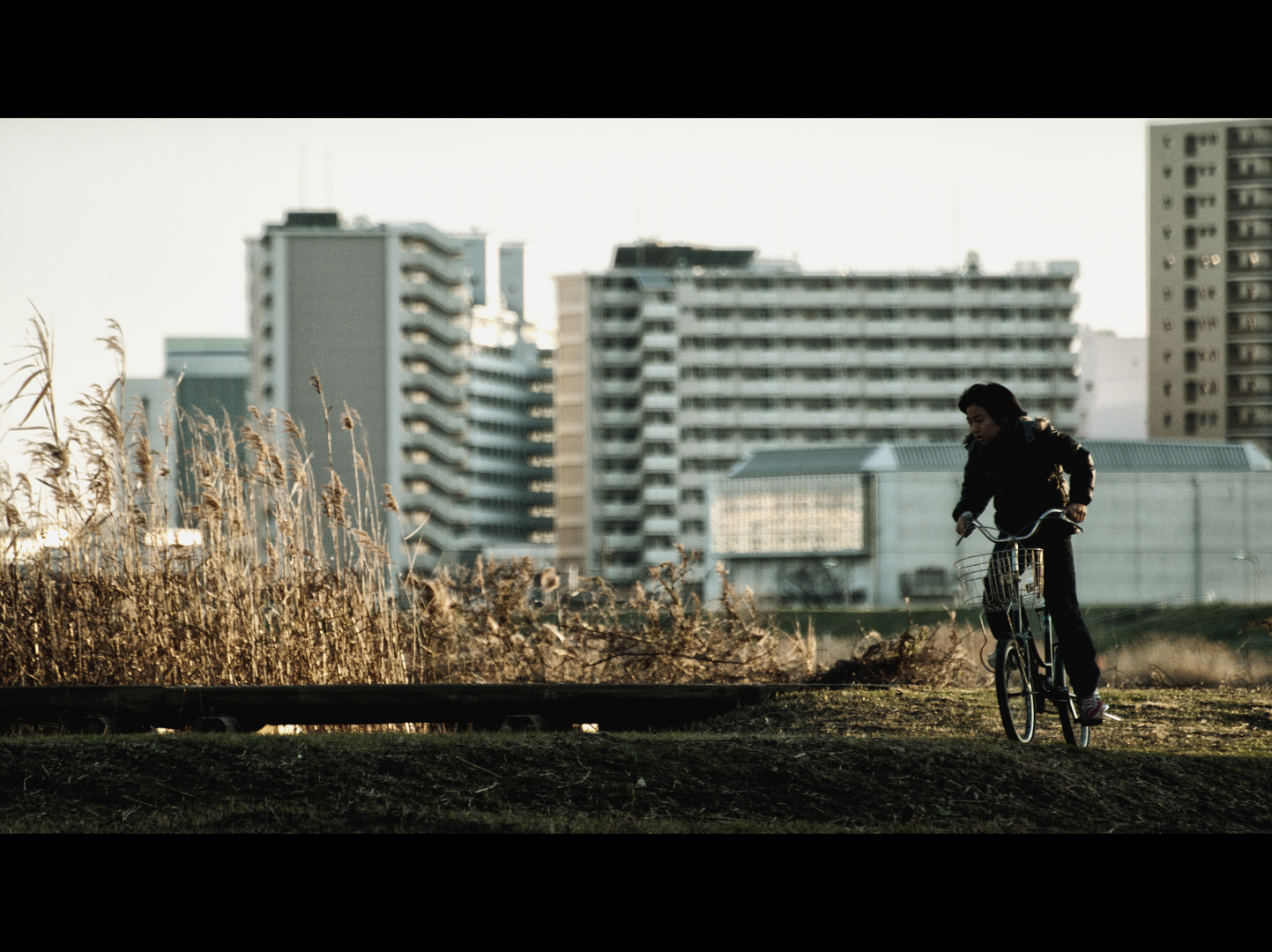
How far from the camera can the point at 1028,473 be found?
7.38 m

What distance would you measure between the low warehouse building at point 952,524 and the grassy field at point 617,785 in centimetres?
7237

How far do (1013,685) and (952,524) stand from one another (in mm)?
74759

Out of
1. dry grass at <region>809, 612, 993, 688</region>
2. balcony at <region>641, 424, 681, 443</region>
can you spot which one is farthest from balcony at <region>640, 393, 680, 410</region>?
dry grass at <region>809, 612, 993, 688</region>

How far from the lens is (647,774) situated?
22.3 ft

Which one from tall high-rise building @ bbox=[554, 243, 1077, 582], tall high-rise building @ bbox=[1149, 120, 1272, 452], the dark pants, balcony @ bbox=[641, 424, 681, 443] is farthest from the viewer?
tall high-rise building @ bbox=[1149, 120, 1272, 452]

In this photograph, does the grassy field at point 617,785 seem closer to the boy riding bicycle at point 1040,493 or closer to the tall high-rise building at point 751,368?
the boy riding bicycle at point 1040,493

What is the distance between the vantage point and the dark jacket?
7.30 meters

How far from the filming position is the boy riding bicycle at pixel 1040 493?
287 inches

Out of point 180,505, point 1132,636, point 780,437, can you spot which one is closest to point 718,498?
point 780,437

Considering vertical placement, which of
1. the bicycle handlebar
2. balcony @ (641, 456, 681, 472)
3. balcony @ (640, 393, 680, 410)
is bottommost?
the bicycle handlebar

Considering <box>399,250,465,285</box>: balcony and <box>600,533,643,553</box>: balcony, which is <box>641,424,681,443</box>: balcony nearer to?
<box>600,533,643,553</box>: balcony

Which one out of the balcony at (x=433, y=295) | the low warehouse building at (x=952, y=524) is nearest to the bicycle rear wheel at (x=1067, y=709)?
the low warehouse building at (x=952, y=524)

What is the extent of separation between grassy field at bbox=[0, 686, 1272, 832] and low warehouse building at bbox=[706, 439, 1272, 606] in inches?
2849
